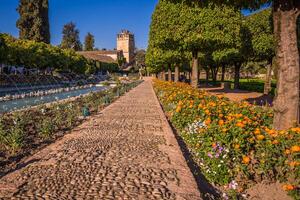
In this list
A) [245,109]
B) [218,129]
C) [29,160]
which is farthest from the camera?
[245,109]

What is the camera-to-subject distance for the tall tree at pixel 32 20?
59688 mm

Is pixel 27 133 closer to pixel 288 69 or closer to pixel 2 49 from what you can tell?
pixel 288 69

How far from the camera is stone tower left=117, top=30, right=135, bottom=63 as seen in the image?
158 meters

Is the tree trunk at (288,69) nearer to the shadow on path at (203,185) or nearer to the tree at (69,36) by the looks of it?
the shadow on path at (203,185)

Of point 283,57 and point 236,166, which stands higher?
point 283,57

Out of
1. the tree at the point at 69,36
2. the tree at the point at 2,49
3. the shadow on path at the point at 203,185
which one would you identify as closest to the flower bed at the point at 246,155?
the shadow on path at the point at 203,185

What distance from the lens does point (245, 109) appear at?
7.82 m

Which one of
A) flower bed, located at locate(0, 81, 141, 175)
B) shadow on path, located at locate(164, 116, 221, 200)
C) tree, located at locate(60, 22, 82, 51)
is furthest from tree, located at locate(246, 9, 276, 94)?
tree, located at locate(60, 22, 82, 51)

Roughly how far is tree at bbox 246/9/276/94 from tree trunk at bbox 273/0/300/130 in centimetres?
2096

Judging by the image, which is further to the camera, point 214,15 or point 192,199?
point 214,15

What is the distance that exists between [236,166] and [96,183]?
193 cm

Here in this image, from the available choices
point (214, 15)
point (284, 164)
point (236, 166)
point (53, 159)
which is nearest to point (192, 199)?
point (236, 166)

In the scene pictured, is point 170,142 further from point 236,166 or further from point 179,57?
point 179,57

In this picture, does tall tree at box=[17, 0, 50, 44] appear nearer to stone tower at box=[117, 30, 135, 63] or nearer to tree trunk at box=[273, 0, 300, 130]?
tree trunk at box=[273, 0, 300, 130]
